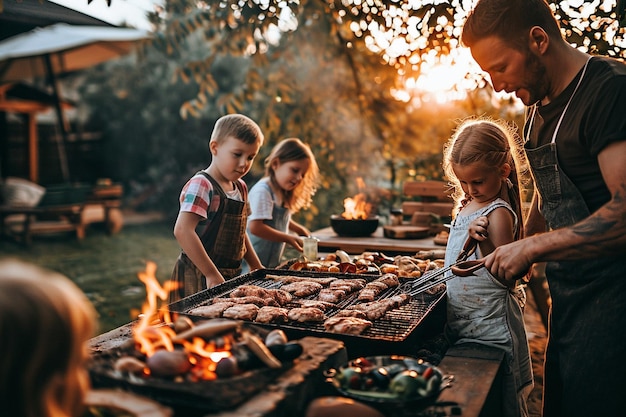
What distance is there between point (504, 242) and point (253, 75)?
565cm

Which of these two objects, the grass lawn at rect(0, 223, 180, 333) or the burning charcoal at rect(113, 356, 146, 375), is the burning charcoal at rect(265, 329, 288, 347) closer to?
the burning charcoal at rect(113, 356, 146, 375)

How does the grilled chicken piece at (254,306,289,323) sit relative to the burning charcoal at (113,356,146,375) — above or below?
below

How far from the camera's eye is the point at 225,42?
25.1 feet

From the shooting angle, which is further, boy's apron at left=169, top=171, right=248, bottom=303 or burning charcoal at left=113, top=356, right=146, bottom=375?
boy's apron at left=169, top=171, right=248, bottom=303

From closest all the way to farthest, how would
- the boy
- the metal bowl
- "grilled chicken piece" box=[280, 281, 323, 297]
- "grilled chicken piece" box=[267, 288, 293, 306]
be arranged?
"grilled chicken piece" box=[267, 288, 293, 306], "grilled chicken piece" box=[280, 281, 323, 297], the boy, the metal bowl

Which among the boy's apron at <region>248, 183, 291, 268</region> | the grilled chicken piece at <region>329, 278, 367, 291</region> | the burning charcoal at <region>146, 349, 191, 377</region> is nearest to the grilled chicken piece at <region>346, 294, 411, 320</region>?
the grilled chicken piece at <region>329, 278, 367, 291</region>

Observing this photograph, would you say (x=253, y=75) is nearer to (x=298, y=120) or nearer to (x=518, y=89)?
(x=298, y=120)

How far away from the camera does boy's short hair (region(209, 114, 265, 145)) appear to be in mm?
4379

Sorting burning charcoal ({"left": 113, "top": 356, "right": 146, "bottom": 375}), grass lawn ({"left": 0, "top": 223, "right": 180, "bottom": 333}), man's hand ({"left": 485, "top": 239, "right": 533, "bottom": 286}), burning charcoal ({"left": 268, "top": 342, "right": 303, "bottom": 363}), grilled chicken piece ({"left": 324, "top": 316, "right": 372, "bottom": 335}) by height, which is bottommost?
grass lawn ({"left": 0, "top": 223, "right": 180, "bottom": 333})

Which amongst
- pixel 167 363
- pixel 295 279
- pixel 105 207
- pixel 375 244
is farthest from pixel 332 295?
pixel 105 207

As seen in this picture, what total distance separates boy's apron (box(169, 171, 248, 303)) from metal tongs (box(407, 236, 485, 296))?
56.2 inches

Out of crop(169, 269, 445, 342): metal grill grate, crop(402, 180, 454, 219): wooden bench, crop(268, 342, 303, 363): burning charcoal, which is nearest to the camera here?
crop(268, 342, 303, 363): burning charcoal

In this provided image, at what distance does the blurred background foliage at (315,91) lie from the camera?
18.3ft

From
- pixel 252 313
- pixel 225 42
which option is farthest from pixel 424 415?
pixel 225 42
